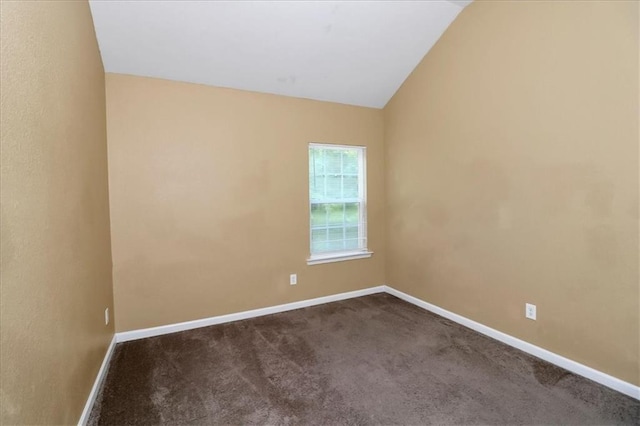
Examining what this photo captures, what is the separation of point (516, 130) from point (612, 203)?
2.75ft

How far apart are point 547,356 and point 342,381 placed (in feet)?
5.21

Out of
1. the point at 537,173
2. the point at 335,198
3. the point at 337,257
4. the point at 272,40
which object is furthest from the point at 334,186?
the point at 537,173

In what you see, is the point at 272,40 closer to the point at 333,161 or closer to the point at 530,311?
the point at 333,161

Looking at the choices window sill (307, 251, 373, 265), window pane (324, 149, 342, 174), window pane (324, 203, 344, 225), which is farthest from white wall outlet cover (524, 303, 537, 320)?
window pane (324, 149, 342, 174)

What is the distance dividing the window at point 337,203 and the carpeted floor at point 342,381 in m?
1.06

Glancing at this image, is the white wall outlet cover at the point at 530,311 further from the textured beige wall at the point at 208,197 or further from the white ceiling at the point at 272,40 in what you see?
the white ceiling at the point at 272,40

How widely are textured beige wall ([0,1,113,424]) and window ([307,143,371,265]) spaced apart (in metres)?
2.16

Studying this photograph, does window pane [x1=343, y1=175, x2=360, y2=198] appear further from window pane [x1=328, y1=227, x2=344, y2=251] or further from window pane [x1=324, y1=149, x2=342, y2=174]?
window pane [x1=328, y1=227, x2=344, y2=251]

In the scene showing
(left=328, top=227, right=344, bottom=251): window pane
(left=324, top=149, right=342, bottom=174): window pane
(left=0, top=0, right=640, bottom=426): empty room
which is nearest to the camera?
(left=0, top=0, right=640, bottom=426): empty room

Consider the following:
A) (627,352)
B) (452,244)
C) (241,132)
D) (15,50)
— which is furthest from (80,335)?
(627,352)

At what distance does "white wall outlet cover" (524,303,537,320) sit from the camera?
2402mm

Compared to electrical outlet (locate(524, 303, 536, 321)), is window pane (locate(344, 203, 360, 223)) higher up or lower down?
higher up

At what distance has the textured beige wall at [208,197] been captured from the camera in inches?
108

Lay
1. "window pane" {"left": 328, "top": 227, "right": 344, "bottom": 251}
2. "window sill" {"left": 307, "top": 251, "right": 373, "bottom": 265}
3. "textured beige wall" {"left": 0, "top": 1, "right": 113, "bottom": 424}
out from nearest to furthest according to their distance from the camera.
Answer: "textured beige wall" {"left": 0, "top": 1, "right": 113, "bottom": 424} < "window sill" {"left": 307, "top": 251, "right": 373, "bottom": 265} < "window pane" {"left": 328, "top": 227, "right": 344, "bottom": 251}
